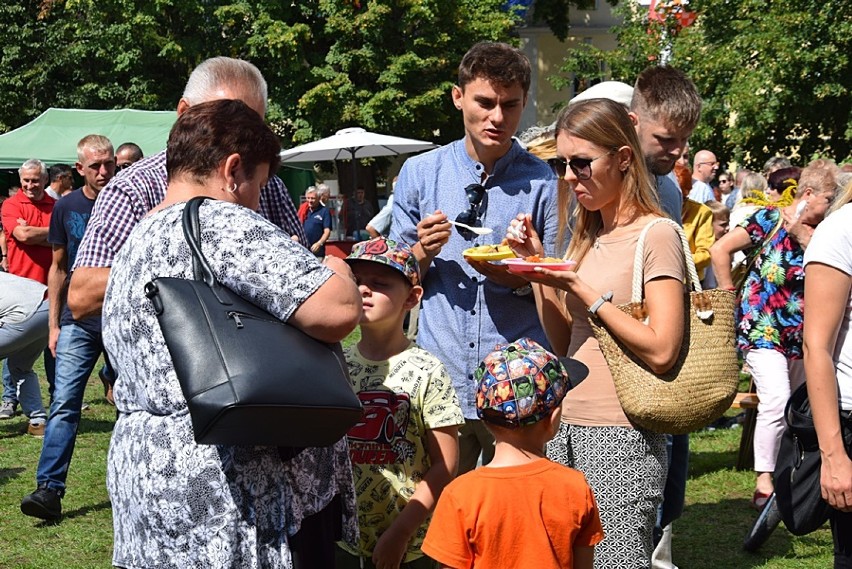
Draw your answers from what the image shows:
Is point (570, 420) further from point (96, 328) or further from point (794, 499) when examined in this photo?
point (96, 328)

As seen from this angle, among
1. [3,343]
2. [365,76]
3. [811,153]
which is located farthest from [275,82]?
[3,343]

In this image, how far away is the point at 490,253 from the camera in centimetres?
370

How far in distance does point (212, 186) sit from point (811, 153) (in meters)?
21.0

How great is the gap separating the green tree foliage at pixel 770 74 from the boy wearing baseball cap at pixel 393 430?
16.8 meters

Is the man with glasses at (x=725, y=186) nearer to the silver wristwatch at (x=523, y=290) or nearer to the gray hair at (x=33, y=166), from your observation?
the gray hair at (x=33, y=166)

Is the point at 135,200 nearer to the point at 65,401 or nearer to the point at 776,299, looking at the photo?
the point at 65,401

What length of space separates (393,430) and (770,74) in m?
17.5

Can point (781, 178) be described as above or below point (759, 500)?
above

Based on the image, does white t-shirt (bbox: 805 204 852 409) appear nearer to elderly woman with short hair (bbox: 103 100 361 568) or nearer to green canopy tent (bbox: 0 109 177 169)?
elderly woman with short hair (bbox: 103 100 361 568)

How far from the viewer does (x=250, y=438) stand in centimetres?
246

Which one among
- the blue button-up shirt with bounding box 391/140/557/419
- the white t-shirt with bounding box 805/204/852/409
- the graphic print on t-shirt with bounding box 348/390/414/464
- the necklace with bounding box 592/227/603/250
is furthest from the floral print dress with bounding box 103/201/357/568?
the white t-shirt with bounding box 805/204/852/409

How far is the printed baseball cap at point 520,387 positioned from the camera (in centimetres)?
296

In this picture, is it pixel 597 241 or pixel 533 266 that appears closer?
pixel 533 266

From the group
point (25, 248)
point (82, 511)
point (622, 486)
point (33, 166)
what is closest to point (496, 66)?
point (622, 486)
